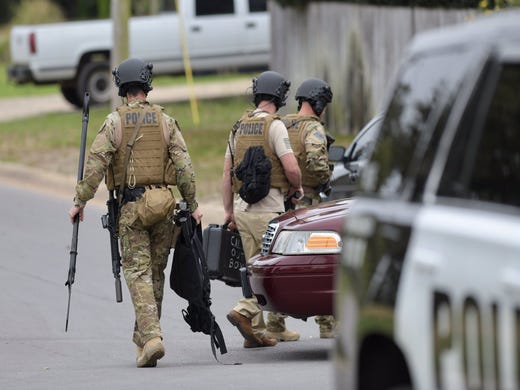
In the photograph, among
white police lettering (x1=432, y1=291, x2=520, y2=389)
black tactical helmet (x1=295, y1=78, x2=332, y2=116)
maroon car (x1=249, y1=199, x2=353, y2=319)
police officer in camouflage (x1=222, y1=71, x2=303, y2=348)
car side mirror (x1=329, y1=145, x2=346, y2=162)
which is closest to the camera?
white police lettering (x1=432, y1=291, x2=520, y2=389)

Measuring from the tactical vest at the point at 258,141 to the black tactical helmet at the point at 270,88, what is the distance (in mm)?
149

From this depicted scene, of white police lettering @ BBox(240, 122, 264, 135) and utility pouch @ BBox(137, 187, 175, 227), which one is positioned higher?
white police lettering @ BBox(240, 122, 264, 135)

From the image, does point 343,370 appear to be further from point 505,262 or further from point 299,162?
point 299,162

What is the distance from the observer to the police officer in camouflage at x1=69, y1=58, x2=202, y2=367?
905 cm

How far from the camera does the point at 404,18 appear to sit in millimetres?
19875

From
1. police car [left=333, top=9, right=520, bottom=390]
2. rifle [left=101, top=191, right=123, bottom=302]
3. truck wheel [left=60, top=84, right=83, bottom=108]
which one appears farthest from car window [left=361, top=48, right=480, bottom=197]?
truck wheel [left=60, top=84, right=83, bottom=108]

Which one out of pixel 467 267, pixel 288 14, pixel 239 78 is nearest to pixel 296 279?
pixel 467 267

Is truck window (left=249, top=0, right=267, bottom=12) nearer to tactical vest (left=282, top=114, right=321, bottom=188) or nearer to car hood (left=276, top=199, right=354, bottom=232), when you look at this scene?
tactical vest (left=282, top=114, right=321, bottom=188)

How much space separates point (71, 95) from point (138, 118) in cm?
1955

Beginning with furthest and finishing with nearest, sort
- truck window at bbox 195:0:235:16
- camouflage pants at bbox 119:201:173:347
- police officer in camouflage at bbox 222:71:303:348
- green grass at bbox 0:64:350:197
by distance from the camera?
truck window at bbox 195:0:235:16 < green grass at bbox 0:64:350:197 < police officer in camouflage at bbox 222:71:303:348 < camouflage pants at bbox 119:201:173:347

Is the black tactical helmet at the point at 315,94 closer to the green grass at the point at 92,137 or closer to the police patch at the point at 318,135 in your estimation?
the police patch at the point at 318,135

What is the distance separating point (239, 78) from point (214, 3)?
17.3 ft

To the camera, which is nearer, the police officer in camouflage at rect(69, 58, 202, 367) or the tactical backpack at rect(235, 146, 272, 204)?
the police officer in camouflage at rect(69, 58, 202, 367)

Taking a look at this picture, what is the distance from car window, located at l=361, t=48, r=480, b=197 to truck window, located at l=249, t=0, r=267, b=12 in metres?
23.3
